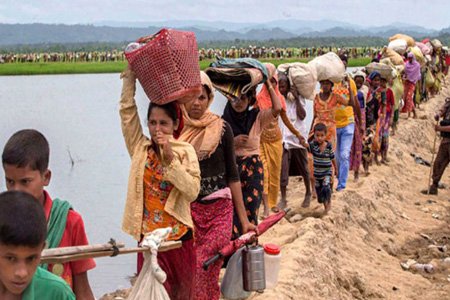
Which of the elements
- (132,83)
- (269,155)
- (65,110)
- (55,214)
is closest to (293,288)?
(269,155)

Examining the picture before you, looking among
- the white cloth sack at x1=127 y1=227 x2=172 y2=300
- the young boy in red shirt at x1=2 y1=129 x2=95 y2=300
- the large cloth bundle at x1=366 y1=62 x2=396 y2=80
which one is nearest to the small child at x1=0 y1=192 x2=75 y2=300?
the young boy in red shirt at x1=2 y1=129 x2=95 y2=300

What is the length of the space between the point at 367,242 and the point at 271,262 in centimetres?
391

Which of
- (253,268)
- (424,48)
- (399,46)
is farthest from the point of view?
(424,48)

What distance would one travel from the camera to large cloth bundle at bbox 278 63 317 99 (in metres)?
8.82

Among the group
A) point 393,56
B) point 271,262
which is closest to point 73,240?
point 271,262

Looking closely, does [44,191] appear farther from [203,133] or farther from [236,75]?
[236,75]

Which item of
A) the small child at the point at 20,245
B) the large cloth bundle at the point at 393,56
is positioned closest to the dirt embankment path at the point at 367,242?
the small child at the point at 20,245

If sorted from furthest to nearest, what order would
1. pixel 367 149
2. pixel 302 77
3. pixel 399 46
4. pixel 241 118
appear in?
pixel 399 46 < pixel 367 149 < pixel 302 77 < pixel 241 118

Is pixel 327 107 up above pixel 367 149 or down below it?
above

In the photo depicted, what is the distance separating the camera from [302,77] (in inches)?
347

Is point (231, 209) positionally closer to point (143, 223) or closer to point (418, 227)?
point (143, 223)

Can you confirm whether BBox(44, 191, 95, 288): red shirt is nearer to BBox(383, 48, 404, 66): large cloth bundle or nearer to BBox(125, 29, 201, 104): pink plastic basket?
BBox(125, 29, 201, 104): pink plastic basket

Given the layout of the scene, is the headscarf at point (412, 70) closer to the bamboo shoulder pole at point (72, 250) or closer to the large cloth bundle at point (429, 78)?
the large cloth bundle at point (429, 78)

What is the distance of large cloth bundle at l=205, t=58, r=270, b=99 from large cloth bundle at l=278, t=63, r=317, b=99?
296 centimetres
